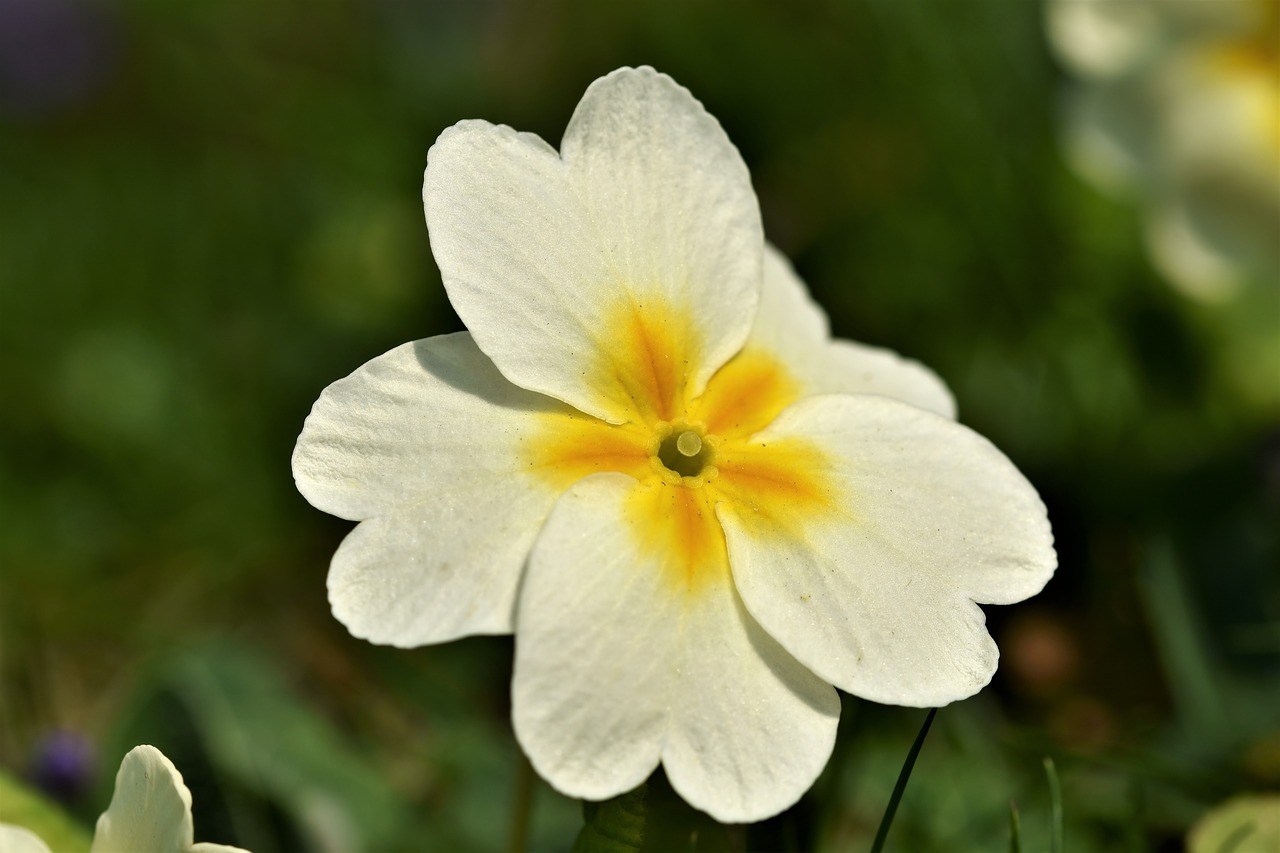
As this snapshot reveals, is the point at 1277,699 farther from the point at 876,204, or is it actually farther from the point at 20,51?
the point at 20,51

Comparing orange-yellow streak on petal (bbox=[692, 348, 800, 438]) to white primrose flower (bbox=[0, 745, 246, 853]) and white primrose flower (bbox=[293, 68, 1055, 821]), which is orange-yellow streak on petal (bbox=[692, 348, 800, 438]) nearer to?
white primrose flower (bbox=[293, 68, 1055, 821])

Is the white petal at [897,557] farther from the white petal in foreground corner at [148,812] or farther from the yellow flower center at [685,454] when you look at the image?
the white petal in foreground corner at [148,812]

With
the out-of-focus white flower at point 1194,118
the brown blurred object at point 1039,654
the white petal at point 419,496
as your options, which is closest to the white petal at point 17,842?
the white petal at point 419,496

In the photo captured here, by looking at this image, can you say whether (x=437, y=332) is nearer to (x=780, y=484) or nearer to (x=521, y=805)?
(x=521, y=805)

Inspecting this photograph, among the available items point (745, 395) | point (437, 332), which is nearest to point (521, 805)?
point (745, 395)

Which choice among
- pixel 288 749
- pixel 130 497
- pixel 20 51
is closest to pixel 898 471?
pixel 288 749

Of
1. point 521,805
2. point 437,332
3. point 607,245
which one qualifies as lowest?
point 437,332

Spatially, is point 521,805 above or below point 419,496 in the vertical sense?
below
